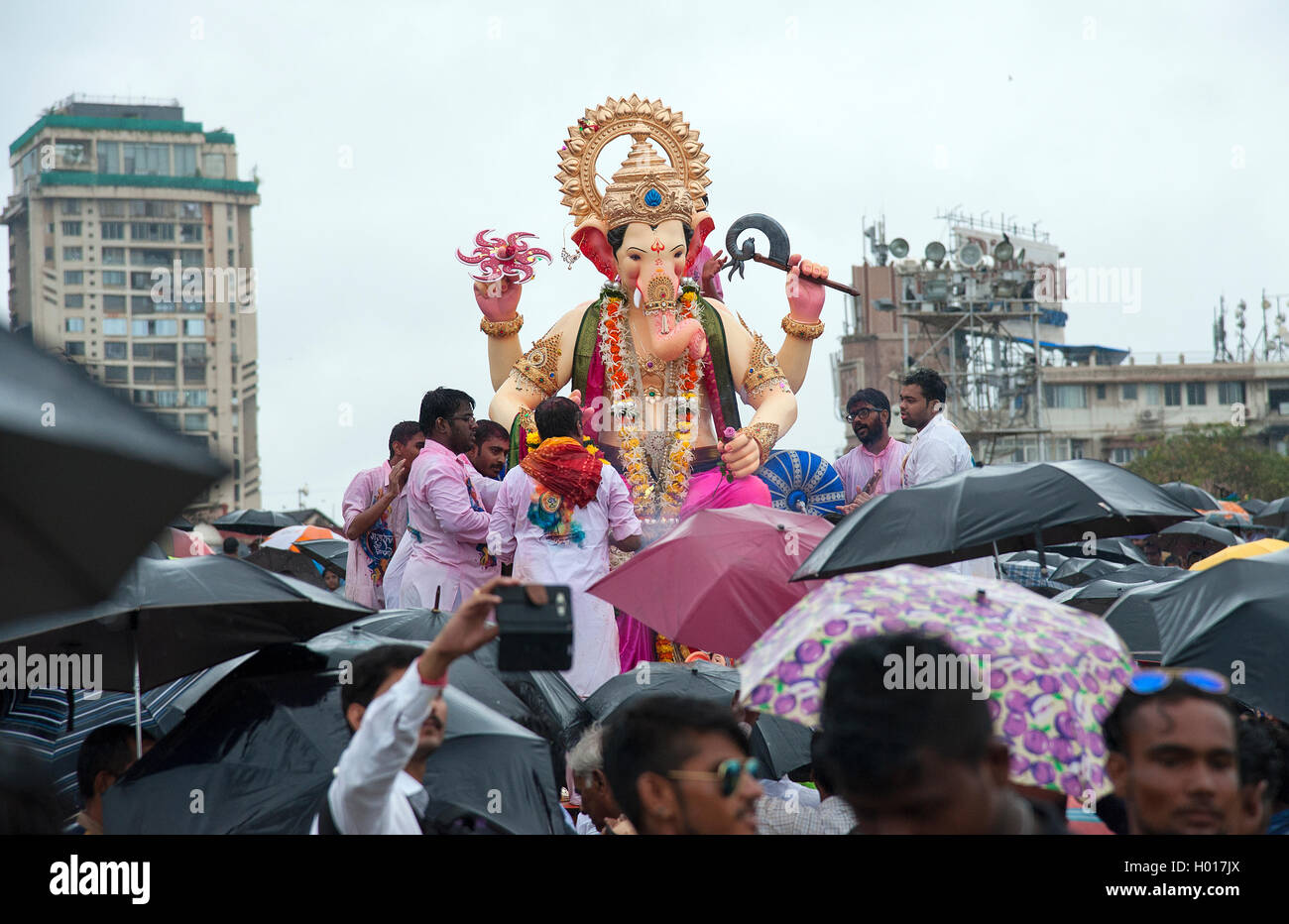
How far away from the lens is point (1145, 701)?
358 centimetres

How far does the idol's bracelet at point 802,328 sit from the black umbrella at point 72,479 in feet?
24.5

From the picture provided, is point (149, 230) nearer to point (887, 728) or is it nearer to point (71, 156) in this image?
point (71, 156)

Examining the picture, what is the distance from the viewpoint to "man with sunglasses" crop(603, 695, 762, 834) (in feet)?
10.8

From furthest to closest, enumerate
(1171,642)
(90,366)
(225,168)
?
1. (225,168)
2. (1171,642)
3. (90,366)

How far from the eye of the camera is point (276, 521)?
17062 millimetres

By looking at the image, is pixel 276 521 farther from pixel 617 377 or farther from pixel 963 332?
pixel 963 332

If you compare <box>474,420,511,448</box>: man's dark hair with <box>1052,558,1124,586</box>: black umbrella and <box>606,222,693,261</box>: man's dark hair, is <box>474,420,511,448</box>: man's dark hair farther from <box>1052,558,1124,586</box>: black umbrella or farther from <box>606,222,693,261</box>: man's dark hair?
<box>1052,558,1124,586</box>: black umbrella

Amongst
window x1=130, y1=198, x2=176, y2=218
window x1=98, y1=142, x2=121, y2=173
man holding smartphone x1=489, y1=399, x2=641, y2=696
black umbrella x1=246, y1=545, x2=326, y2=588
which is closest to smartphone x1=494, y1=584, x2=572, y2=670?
man holding smartphone x1=489, y1=399, x2=641, y2=696

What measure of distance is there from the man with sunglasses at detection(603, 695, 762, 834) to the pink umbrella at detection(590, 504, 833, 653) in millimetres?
2802

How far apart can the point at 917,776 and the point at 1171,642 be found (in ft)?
7.41

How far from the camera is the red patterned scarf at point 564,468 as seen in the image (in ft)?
25.3

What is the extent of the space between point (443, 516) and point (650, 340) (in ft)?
7.48

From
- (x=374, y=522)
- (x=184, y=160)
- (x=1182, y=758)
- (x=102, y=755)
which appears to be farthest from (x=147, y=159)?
(x=1182, y=758)
